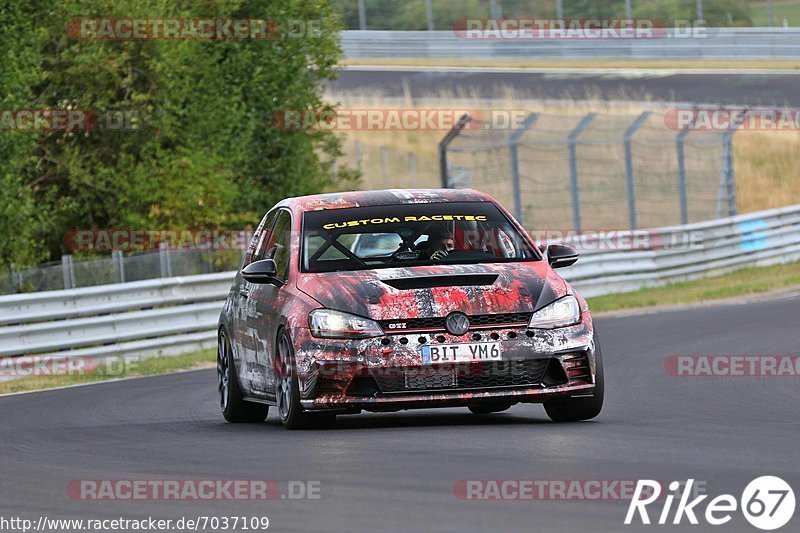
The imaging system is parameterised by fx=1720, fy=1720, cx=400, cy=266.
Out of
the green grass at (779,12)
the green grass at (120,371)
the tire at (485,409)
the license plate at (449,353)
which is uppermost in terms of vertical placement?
the license plate at (449,353)

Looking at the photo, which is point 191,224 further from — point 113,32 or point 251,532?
point 251,532

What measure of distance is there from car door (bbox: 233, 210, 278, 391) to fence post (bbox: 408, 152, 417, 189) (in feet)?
95.0

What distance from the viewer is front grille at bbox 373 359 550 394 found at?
10.1 m

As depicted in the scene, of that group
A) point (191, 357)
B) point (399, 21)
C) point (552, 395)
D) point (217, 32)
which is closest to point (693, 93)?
point (399, 21)

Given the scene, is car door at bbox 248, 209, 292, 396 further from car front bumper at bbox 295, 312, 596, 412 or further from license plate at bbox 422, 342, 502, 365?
license plate at bbox 422, 342, 502, 365

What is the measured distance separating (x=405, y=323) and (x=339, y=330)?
41 cm

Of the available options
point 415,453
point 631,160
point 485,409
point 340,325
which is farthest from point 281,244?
point 631,160

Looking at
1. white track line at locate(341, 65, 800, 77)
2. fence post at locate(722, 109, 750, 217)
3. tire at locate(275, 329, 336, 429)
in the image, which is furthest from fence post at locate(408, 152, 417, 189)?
tire at locate(275, 329, 336, 429)

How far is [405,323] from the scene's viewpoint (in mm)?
10148

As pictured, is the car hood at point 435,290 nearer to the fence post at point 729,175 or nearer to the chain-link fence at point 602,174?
the chain-link fence at point 602,174

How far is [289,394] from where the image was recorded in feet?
34.7

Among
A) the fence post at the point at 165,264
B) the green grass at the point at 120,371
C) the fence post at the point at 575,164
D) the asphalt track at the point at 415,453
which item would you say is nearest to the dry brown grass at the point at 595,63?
the fence post at the point at 575,164

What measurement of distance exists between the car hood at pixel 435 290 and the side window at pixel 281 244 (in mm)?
724

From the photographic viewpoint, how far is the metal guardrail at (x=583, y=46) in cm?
4881
